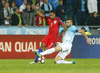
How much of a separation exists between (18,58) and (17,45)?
2.02 ft

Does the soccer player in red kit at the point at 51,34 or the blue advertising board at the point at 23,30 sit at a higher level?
the soccer player in red kit at the point at 51,34

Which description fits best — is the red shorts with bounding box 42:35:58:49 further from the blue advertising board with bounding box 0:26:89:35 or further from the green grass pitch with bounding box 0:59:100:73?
the blue advertising board with bounding box 0:26:89:35

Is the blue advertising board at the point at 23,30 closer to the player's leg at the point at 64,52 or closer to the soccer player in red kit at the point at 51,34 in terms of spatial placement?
the soccer player in red kit at the point at 51,34

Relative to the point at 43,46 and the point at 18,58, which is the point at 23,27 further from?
the point at 43,46

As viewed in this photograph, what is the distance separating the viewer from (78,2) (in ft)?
64.7

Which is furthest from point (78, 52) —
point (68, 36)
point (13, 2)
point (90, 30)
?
point (68, 36)

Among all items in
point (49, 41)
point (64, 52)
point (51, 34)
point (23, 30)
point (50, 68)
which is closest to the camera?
point (50, 68)

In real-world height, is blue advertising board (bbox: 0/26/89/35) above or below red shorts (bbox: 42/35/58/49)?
below

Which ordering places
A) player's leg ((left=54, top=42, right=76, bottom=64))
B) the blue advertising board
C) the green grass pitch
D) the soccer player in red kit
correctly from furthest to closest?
the blue advertising board < the soccer player in red kit < player's leg ((left=54, top=42, right=76, bottom=64)) < the green grass pitch

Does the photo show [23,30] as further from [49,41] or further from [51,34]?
[49,41]

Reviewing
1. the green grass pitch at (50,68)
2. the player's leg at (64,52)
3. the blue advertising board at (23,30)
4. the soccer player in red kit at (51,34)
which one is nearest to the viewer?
the green grass pitch at (50,68)

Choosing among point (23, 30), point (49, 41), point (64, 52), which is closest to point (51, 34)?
point (49, 41)

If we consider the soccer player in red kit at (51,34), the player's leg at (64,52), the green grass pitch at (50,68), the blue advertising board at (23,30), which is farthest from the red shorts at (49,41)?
the blue advertising board at (23,30)

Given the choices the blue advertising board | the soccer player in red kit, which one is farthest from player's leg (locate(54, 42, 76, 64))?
the blue advertising board
